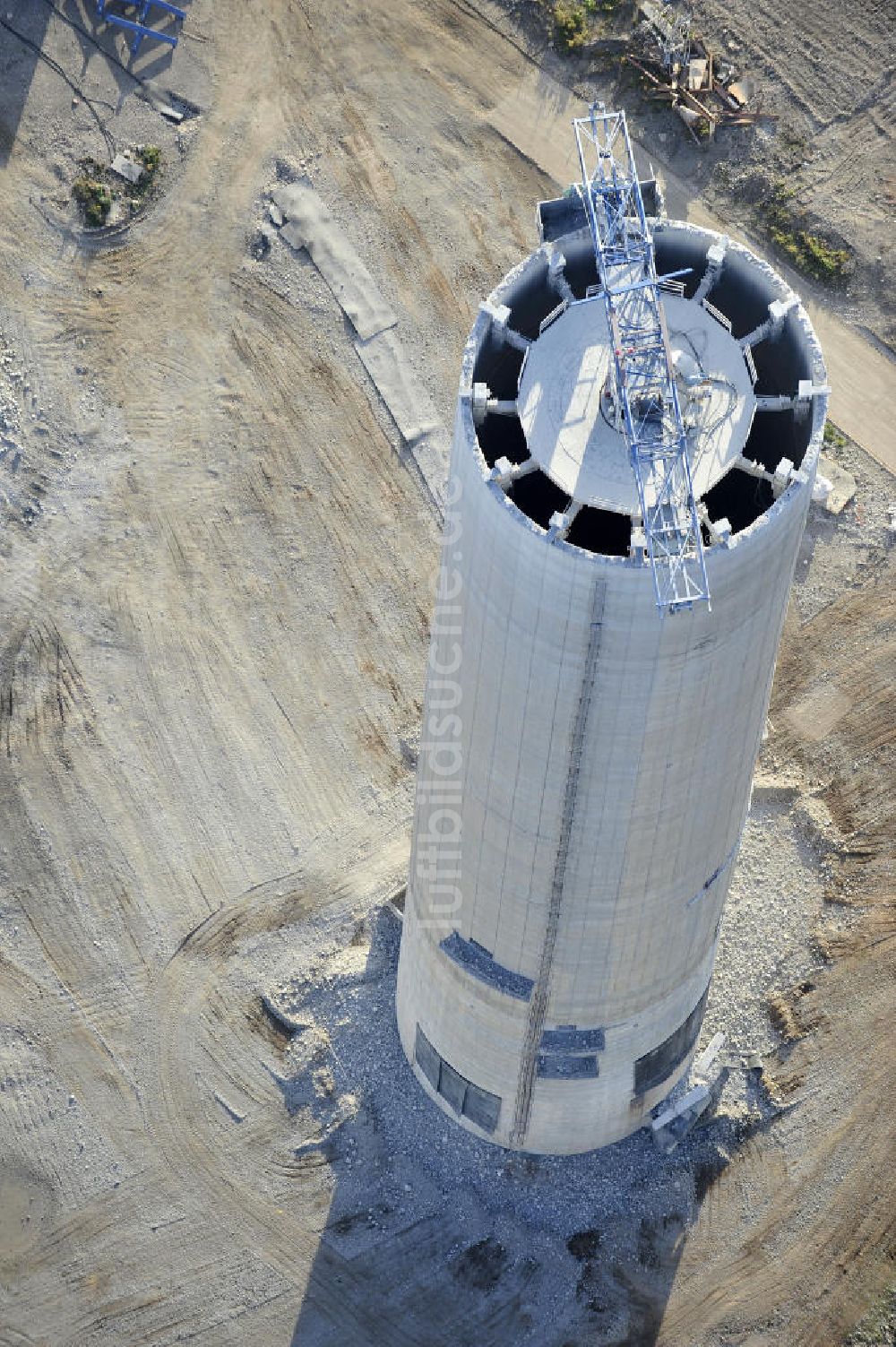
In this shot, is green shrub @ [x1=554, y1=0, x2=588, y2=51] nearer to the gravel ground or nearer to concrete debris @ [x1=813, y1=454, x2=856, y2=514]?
concrete debris @ [x1=813, y1=454, x2=856, y2=514]

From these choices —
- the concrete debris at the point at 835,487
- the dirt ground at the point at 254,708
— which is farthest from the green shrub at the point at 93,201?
the concrete debris at the point at 835,487

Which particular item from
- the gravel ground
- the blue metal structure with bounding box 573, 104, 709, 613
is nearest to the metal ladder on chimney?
the blue metal structure with bounding box 573, 104, 709, 613

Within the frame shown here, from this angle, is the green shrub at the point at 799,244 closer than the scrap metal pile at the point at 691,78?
Yes

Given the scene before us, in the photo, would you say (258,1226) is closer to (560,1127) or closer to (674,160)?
(560,1127)

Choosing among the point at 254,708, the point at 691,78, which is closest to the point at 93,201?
the point at 254,708

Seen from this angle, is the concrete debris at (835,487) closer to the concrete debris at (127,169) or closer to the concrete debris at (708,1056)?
the concrete debris at (708,1056)

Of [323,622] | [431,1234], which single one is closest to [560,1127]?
[431,1234]

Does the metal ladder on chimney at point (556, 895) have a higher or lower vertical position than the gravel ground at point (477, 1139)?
higher
